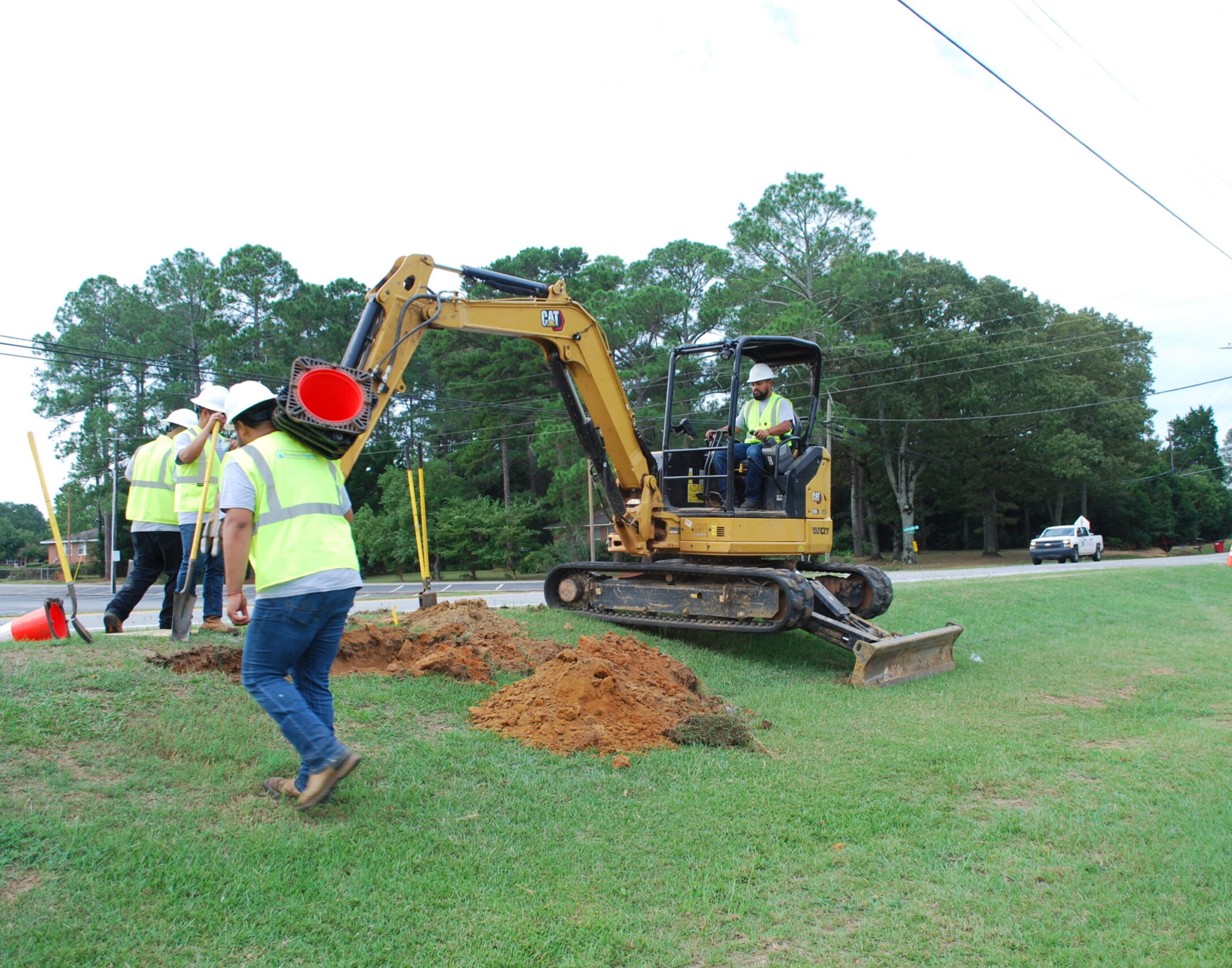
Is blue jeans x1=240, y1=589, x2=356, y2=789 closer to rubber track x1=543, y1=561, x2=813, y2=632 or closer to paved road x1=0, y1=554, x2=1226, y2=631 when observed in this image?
rubber track x1=543, y1=561, x2=813, y2=632

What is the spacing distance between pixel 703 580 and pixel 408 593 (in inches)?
582

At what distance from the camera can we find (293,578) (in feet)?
12.8

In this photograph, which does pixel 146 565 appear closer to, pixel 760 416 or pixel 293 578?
pixel 293 578

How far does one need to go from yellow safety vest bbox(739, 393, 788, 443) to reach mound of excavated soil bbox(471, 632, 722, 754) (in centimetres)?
347

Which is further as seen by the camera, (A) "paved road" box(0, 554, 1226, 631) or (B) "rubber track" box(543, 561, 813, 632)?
(A) "paved road" box(0, 554, 1226, 631)

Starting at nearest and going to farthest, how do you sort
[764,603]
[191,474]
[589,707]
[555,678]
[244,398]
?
[244,398] < [589,707] < [555,678] < [191,474] < [764,603]

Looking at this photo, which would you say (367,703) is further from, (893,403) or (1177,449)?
(1177,449)

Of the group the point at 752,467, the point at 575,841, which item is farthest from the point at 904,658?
the point at 575,841

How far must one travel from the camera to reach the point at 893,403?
127 feet

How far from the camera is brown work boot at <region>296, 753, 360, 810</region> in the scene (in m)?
3.96

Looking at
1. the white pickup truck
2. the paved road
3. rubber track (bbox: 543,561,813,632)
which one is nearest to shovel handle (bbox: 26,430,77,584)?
the paved road

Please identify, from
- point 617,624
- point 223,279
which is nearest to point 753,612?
point 617,624

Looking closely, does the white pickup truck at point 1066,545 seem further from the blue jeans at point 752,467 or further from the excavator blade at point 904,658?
the blue jeans at point 752,467

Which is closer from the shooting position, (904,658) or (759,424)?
(904,658)
